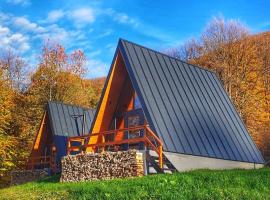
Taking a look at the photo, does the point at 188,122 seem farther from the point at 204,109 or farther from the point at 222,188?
the point at 222,188

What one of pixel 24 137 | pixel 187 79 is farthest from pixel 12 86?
pixel 187 79

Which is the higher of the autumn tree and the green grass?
the autumn tree

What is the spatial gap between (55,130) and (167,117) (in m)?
10.7

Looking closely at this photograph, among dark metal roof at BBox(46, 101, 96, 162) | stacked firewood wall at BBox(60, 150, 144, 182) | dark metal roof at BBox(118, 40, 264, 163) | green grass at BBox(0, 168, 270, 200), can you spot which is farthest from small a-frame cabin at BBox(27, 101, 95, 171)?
green grass at BBox(0, 168, 270, 200)

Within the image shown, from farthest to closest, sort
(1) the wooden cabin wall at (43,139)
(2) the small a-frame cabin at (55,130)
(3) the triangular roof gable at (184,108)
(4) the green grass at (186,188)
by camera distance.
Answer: (1) the wooden cabin wall at (43,139), (2) the small a-frame cabin at (55,130), (3) the triangular roof gable at (184,108), (4) the green grass at (186,188)

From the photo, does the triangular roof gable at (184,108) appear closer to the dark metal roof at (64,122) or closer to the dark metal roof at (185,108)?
the dark metal roof at (185,108)

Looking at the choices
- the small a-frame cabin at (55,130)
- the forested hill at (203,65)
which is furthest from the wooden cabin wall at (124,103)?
the forested hill at (203,65)

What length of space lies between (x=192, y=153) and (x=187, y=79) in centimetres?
562

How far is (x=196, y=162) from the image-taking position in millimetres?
18422

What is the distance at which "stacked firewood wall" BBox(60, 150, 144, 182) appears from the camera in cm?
1681

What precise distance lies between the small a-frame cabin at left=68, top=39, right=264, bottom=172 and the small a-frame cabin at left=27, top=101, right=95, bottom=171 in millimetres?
5808

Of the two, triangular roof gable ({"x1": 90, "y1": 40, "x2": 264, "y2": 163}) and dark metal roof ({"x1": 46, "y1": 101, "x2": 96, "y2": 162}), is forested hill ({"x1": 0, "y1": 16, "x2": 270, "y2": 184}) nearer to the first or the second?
dark metal roof ({"x1": 46, "y1": 101, "x2": 96, "y2": 162})

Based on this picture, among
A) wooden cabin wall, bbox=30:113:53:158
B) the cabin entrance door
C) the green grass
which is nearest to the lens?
the green grass

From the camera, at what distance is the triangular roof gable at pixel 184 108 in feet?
60.4
